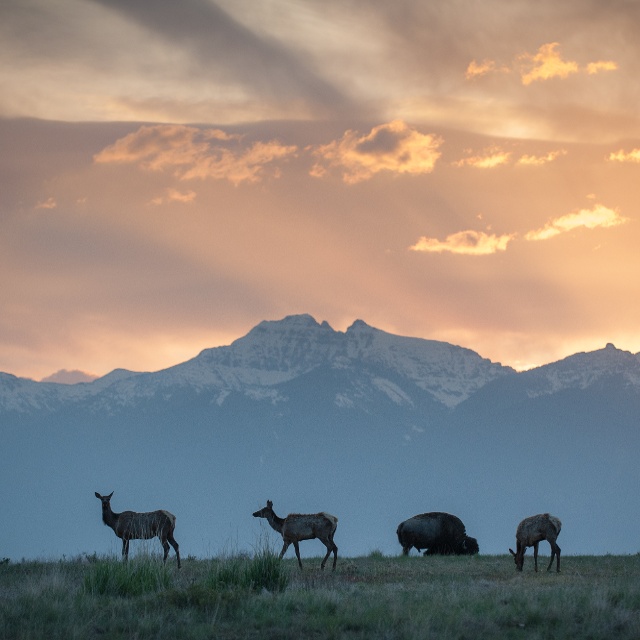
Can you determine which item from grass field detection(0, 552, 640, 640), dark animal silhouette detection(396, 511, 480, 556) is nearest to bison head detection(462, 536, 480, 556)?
dark animal silhouette detection(396, 511, 480, 556)

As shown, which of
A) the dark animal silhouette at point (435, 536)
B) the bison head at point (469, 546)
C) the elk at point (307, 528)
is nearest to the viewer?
the elk at point (307, 528)

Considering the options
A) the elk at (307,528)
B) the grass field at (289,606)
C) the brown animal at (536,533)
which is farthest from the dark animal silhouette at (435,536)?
the grass field at (289,606)

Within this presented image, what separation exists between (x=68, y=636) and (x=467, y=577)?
43.8 feet

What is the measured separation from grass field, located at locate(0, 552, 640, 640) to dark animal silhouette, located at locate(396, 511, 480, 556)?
18227mm

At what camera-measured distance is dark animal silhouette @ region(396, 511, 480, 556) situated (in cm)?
4734

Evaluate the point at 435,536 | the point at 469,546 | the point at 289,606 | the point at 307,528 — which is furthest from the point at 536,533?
the point at 469,546

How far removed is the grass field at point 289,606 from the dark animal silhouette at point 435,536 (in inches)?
718

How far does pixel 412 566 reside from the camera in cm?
3503

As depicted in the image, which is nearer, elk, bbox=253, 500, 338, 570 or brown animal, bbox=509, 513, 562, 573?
brown animal, bbox=509, 513, 562, 573

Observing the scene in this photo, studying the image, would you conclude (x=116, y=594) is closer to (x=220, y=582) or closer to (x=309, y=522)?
(x=220, y=582)

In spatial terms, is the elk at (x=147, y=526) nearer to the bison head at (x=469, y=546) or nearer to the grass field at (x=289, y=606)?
the grass field at (x=289, y=606)

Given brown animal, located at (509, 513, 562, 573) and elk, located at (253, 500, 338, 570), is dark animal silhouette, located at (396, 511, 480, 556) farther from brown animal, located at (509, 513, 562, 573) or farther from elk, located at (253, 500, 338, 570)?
elk, located at (253, 500, 338, 570)

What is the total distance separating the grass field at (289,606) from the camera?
826 inches

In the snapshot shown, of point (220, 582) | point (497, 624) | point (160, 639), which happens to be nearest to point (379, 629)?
point (497, 624)
